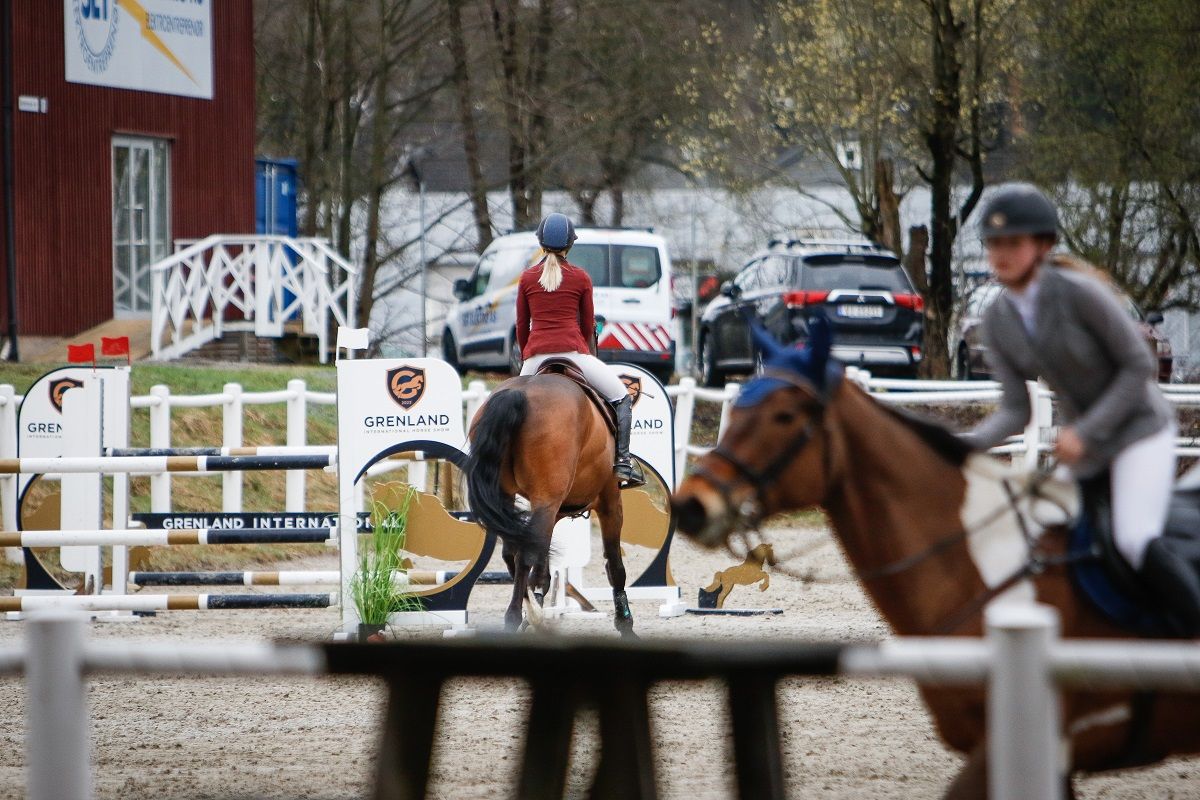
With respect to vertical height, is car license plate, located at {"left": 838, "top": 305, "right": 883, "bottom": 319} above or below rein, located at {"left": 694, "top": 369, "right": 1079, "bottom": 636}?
above

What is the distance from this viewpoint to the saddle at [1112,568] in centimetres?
401

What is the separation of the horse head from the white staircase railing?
1836 centimetres

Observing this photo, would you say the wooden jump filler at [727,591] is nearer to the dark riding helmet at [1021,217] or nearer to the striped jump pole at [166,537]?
the striped jump pole at [166,537]

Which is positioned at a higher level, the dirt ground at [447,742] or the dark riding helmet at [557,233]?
the dark riding helmet at [557,233]

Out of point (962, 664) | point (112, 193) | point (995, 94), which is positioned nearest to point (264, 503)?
point (112, 193)

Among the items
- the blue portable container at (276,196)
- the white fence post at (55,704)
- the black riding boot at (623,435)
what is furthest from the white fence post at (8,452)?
the blue portable container at (276,196)

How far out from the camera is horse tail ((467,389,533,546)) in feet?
28.1

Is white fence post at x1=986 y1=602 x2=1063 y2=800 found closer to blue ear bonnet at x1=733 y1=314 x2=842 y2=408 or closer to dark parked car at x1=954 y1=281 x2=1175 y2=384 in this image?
blue ear bonnet at x1=733 y1=314 x2=842 y2=408

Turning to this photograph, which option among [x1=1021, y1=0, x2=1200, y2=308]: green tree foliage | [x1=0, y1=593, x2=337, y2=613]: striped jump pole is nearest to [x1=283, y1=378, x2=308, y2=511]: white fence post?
[x1=0, y1=593, x2=337, y2=613]: striped jump pole

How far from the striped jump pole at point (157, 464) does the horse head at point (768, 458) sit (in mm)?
5800

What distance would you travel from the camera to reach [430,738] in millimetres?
3059

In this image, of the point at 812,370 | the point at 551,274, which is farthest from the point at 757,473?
the point at 551,274

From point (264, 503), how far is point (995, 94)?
16.1m

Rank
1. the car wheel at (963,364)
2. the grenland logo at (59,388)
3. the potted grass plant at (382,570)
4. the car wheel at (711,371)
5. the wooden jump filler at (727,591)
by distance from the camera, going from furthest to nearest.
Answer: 1. the car wheel at (963,364)
2. the car wheel at (711,371)
3. the grenland logo at (59,388)
4. the wooden jump filler at (727,591)
5. the potted grass plant at (382,570)
